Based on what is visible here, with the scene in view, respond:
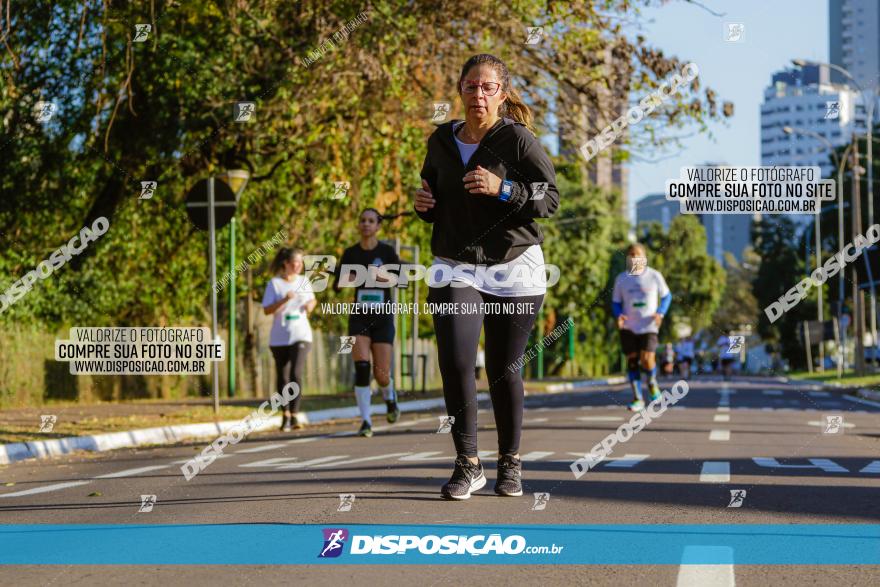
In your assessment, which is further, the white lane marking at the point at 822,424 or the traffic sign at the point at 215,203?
the traffic sign at the point at 215,203

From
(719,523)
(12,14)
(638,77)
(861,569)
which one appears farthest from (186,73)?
(861,569)

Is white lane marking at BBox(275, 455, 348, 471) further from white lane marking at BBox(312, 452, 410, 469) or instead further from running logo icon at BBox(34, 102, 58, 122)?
running logo icon at BBox(34, 102, 58, 122)

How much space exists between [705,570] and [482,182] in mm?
2335

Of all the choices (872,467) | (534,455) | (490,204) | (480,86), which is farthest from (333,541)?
(872,467)

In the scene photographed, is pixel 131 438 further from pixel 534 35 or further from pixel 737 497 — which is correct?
pixel 534 35

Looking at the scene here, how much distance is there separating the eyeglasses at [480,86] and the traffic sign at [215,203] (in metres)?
9.96

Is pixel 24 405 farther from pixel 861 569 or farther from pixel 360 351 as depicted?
pixel 861 569

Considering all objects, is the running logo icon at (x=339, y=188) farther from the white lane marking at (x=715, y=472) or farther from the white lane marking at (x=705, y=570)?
the white lane marking at (x=705, y=570)

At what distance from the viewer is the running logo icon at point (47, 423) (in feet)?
43.5

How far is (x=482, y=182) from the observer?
20.6ft

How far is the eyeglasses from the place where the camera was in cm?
656

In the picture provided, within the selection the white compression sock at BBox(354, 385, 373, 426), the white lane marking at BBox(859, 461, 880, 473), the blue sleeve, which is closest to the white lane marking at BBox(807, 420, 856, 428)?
the blue sleeve

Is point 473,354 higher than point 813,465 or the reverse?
higher

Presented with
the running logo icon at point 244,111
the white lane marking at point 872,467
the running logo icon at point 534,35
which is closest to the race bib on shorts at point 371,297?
the white lane marking at point 872,467
